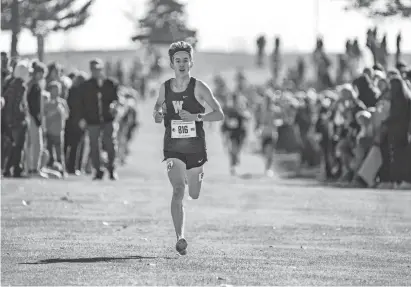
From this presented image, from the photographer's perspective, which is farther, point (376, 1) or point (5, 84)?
point (376, 1)

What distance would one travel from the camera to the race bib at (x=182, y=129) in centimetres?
1205

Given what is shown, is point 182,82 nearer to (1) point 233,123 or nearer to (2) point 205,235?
(2) point 205,235

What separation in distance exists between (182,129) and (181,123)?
0.20 feet

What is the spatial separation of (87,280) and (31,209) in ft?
22.5

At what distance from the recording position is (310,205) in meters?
18.4

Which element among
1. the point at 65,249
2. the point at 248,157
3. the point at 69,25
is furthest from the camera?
Answer: the point at 69,25

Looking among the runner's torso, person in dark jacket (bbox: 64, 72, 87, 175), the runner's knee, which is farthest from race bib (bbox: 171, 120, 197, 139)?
the runner's torso

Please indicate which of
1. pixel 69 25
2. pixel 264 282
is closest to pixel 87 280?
pixel 264 282

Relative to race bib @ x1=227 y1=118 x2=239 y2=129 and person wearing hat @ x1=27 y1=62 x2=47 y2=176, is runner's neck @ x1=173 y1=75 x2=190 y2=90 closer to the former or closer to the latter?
person wearing hat @ x1=27 y1=62 x2=47 y2=176

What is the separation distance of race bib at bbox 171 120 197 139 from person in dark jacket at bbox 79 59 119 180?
1140 centimetres

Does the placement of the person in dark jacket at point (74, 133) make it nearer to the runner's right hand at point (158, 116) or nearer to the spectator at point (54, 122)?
the spectator at point (54, 122)

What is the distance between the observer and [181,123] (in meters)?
12.0

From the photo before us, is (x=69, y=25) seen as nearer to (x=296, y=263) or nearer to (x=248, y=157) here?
(x=248, y=157)

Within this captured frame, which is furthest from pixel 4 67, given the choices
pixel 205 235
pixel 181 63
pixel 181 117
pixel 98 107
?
pixel 181 117
